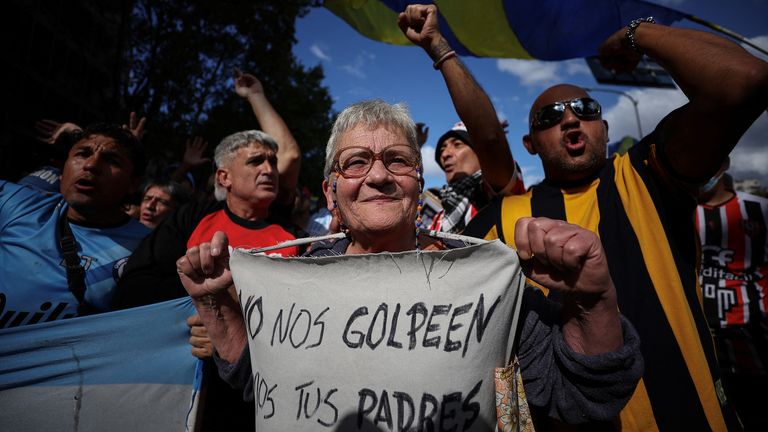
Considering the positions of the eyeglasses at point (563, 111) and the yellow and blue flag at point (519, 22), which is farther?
the yellow and blue flag at point (519, 22)

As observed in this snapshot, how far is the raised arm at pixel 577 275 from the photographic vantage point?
42.1 inches

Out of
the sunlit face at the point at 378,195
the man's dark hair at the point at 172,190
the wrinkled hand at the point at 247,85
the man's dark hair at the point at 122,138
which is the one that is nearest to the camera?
the sunlit face at the point at 378,195

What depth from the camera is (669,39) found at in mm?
1612

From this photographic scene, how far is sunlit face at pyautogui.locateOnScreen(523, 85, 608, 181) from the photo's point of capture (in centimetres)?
209

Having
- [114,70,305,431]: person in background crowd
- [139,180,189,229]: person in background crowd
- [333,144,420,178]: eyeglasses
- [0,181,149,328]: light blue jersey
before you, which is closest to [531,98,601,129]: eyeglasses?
[333,144,420,178]: eyeglasses

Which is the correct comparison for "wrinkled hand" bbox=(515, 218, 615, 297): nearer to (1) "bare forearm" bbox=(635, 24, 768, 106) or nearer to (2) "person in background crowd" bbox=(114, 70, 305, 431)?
(1) "bare forearm" bbox=(635, 24, 768, 106)

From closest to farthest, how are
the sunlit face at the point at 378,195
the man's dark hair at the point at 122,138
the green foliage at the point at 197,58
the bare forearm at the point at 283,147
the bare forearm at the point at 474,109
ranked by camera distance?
the sunlit face at the point at 378,195, the bare forearm at the point at 474,109, the man's dark hair at the point at 122,138, the bare forearm at the point at 283,147, the green foliage at the point at 197,58

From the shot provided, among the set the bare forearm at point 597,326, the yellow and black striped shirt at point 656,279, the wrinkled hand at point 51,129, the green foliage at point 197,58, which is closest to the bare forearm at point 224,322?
the bare forearm at point 597,326

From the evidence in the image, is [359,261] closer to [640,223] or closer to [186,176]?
[640,223]

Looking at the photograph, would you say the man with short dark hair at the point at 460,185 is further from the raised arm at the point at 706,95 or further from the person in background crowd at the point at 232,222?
the person in background crowd at the point at 232,222

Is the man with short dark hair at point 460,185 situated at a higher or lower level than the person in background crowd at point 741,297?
higher

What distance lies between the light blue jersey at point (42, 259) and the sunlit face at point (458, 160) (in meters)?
2.82

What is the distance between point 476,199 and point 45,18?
25.2 m

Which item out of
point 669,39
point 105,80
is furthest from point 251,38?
point 105,80
